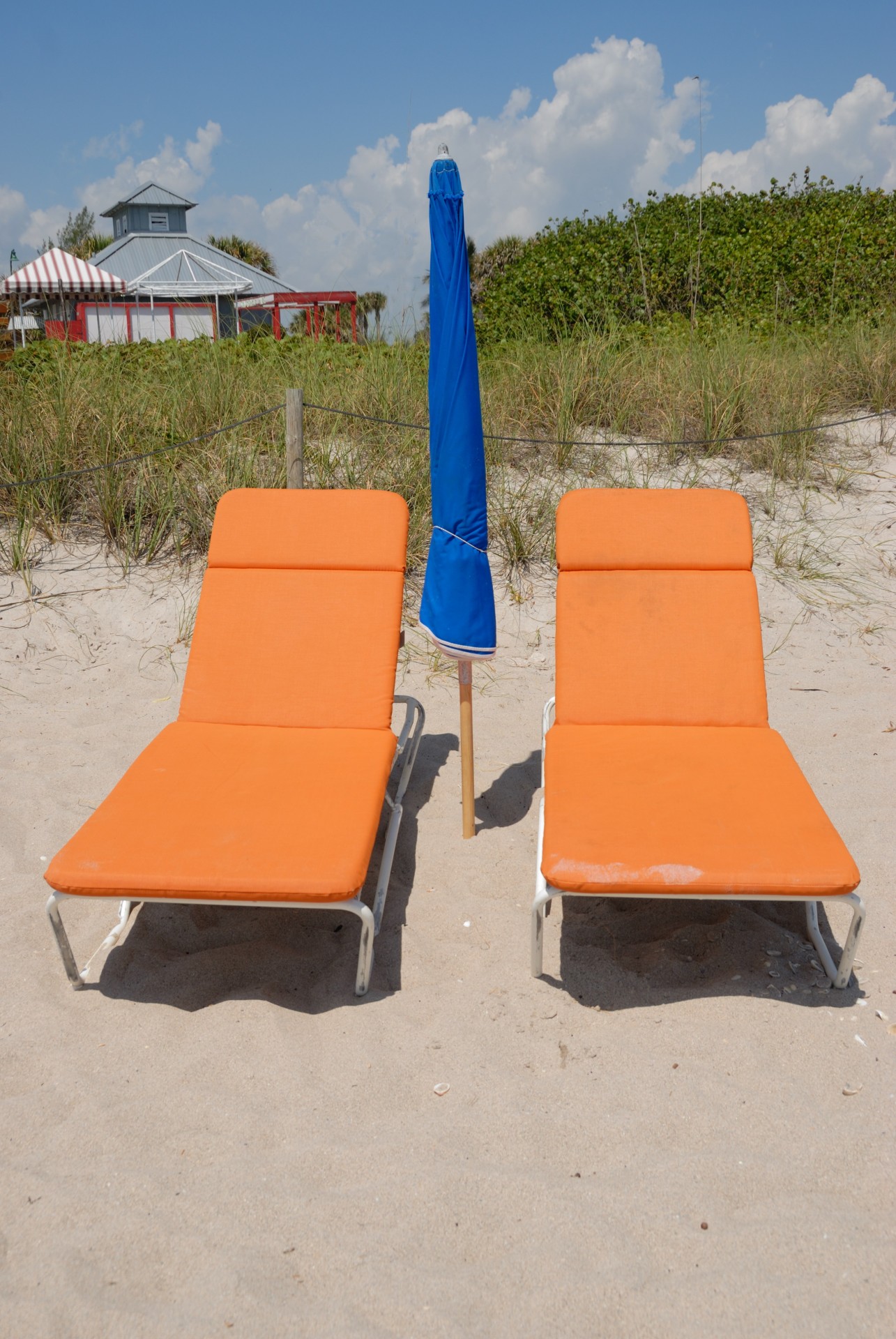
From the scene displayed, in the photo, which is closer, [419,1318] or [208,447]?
[419,1318]

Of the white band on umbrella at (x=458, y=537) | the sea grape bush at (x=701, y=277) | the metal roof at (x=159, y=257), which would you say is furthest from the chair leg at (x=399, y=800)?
the metal roof at (x=159, y=257)

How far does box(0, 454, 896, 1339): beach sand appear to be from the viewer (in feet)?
5.58

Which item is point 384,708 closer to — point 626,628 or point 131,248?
point 626,628

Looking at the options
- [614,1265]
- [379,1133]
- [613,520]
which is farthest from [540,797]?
[614,1265]

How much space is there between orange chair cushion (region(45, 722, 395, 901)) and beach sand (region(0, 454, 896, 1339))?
1.25 feet

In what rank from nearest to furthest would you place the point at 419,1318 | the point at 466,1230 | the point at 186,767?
the point at 419,1318
the point at 466,1230
the point at 186,767

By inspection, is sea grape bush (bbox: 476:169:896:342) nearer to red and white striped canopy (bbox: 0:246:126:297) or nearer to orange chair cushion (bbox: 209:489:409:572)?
orange chair cushion (bbox: 209:489:409:572)

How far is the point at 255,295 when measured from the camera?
984 inches

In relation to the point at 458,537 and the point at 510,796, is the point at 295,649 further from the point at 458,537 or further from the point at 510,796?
the point at 510,796

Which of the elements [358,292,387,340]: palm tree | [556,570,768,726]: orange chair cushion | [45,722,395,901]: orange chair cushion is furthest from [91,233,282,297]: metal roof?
[45,722,395,901]: orange chair cushion

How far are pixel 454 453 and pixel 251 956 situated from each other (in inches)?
61.4

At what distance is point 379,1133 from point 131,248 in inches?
1259

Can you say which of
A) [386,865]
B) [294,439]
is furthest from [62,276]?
[386,865]

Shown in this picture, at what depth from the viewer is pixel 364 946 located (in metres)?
2.37
